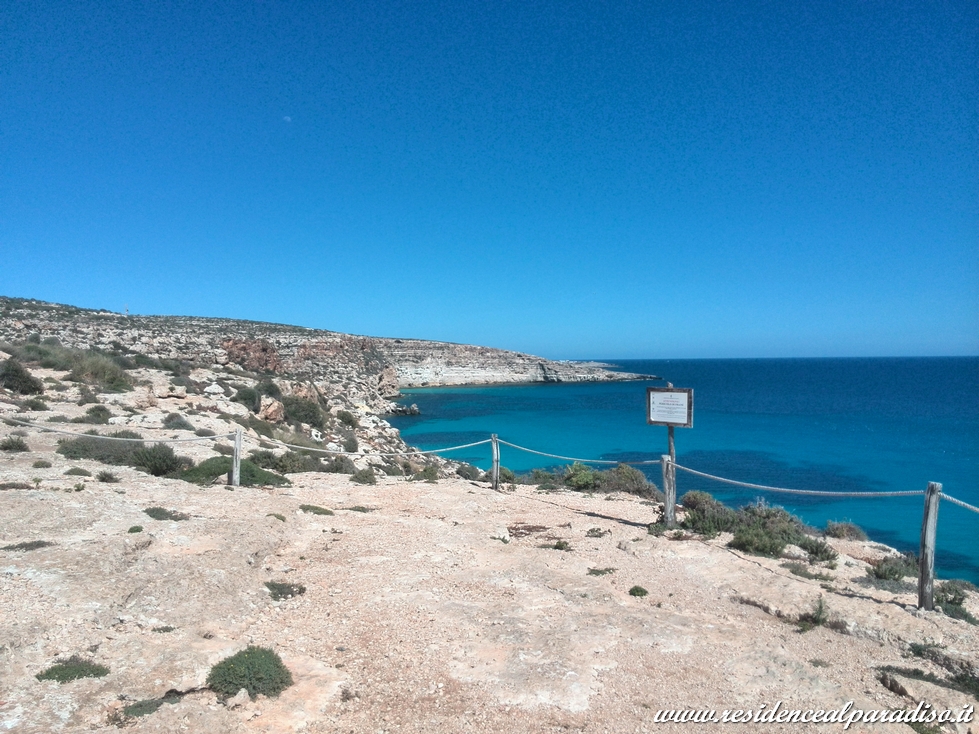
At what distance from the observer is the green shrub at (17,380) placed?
1667 cm

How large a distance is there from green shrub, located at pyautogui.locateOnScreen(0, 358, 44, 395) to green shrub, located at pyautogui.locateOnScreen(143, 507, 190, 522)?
1169 centimetres

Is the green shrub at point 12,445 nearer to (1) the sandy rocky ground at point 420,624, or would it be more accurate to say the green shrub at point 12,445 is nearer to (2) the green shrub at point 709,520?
(1) the sandy rocky ground at point 420,624

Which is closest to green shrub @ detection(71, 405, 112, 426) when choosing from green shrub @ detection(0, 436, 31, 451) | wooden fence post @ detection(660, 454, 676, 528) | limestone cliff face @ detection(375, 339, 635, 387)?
green shrub @ detection(0, 436, 31, 451)

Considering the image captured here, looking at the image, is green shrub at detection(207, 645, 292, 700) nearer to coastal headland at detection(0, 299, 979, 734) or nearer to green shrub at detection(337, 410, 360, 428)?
coastal headland at detection(0, 299, 979, 734)

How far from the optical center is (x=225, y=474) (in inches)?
471

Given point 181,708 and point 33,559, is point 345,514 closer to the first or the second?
point 33,559

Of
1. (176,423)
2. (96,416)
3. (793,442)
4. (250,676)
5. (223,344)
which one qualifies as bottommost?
(793,442)

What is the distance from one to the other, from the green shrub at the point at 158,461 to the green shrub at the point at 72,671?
312 inches

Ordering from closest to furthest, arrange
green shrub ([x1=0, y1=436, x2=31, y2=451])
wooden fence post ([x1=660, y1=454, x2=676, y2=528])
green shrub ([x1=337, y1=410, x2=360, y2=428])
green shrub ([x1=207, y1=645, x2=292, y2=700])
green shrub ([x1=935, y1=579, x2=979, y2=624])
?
green shrub ([x1=207, y1=645, x2=292, y2=700])
green shrub ([x1=935, y1=579, x2=979, y2=624])
wooden fence post ([x1=660, y1=454, x2=676, y2=528])
green shrub ([x1=0, y1=436, x2=31, y2=451])
green shrub ([x1=337, y1=410, x2=360, y2=428])

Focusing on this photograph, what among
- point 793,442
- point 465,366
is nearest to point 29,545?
point 793,442

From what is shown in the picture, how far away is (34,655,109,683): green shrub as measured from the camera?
442 centimetres

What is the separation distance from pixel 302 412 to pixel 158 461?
36.6 ft

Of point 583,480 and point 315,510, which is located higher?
A: point 315,510

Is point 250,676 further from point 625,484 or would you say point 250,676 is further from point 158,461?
point 625,484
